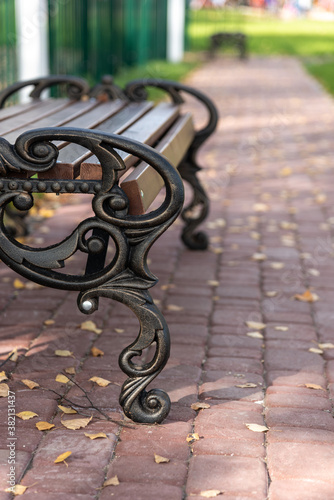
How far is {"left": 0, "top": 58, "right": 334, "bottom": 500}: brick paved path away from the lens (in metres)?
2.19

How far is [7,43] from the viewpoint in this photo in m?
7.42

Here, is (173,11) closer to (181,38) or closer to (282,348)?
(181,38)

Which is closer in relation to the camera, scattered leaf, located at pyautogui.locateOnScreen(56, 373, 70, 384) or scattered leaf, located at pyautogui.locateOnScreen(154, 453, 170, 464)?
scattered leaf, located at pyautogui.locateOnScreen(154, 453, 170, 464)

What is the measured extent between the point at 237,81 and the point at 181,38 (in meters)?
6.52

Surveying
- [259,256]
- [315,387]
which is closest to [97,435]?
[315,387]

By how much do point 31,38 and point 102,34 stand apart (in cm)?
557

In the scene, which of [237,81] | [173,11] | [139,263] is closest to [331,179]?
[139,263]

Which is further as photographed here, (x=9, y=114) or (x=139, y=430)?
(x=9, y=114)

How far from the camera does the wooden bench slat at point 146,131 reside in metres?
2.39

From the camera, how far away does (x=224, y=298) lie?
3820 mm

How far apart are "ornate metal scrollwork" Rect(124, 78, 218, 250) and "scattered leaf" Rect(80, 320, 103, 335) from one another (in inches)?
53.4

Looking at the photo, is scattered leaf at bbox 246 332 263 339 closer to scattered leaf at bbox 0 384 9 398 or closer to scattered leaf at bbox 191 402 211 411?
scattered leaf at bbox 191 402 211 411

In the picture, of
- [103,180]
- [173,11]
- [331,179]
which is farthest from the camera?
[173,11]

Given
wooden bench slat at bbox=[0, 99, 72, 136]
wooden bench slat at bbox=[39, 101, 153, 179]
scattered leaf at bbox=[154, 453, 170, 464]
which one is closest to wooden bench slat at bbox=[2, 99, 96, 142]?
wooden bench slat at bbox=[0, 99, 72, 136]
